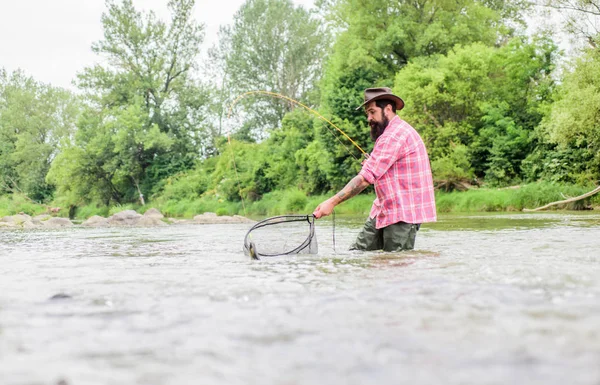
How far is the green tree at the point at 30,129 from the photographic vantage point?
5484 cm

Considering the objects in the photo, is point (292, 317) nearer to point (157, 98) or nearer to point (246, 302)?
point (246, 302)

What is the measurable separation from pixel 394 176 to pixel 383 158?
311mm

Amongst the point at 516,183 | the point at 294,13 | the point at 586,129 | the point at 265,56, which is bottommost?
the point at 516,183

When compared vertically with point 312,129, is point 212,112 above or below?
above

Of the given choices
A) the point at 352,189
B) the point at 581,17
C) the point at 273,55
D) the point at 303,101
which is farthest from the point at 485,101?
the point at 352,189

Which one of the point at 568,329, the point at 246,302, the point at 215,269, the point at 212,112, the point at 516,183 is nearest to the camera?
the point at 568,329

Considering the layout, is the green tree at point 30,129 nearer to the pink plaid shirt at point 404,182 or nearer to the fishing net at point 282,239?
the fishing net at point 282,239

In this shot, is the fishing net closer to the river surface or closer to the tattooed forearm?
the tattooed forearm

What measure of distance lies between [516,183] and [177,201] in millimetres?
23704

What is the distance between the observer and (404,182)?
6082 millimetres

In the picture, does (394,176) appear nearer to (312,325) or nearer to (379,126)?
(379,126)

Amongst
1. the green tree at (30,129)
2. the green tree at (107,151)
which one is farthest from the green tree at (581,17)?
the green tree at (30,129)

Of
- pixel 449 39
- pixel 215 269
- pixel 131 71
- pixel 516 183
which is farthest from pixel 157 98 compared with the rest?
pixel 215 269

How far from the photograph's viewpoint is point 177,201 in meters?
40.8
